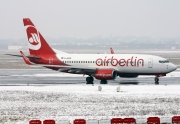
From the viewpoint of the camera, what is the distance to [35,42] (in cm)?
6116

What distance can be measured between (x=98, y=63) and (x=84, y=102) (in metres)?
20.1

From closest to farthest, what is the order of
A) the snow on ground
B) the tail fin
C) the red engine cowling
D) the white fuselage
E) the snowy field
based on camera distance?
the snowy field < the snow on ground < the red engine cowling < the white fuselage < the tail fin

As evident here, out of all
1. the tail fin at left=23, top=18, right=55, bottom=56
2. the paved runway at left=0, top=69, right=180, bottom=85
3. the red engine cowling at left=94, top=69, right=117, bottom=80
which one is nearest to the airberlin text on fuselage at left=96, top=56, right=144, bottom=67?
the red engine cowling at left=94, top=69, right=117, bottom=80

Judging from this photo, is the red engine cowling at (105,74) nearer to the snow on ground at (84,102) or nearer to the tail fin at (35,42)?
the snow on ground at (84,102)

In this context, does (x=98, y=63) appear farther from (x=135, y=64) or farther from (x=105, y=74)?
(x=135, y=64)

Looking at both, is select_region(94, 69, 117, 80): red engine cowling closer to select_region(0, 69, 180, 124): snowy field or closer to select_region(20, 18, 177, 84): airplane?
select_region(20, 18, 177, 84): airplane

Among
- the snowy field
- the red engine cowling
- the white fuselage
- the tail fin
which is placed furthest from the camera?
the tail fin

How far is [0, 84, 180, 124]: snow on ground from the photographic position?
32.6 m

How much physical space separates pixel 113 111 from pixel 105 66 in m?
24.1

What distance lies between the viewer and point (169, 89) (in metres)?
46.9

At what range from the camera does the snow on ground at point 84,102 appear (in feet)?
107

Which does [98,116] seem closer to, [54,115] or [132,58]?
[54,115]

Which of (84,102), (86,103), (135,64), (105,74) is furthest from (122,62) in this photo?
(86,103)

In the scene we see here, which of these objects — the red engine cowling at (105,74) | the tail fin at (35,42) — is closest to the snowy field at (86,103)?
the red engine cowling at (105,74)
